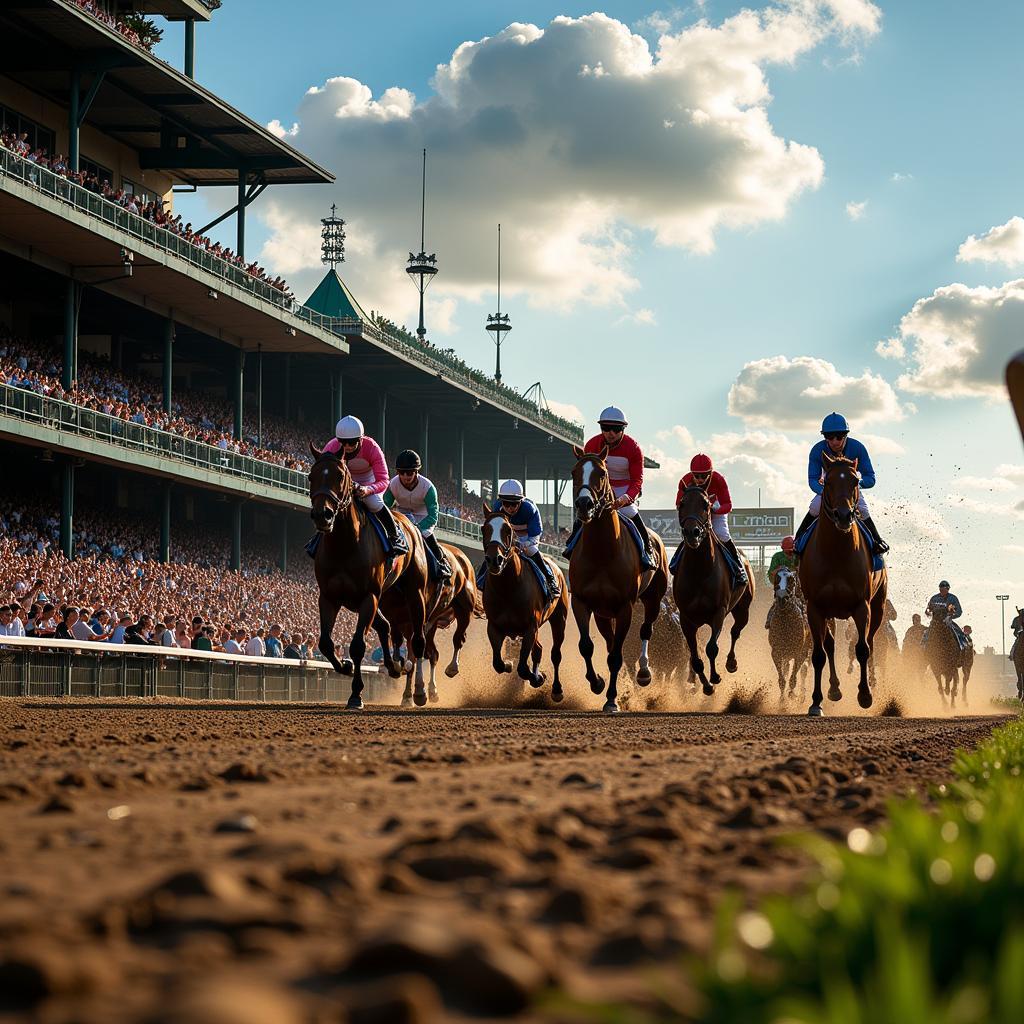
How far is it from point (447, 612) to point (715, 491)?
13.9 ft

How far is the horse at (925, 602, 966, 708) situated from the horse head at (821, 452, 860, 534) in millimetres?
18917

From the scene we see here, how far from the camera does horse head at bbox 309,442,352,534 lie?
15352 millimetres

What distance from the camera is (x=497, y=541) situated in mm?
18812

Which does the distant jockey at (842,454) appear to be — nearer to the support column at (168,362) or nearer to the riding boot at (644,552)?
the riding boot at (644,552)

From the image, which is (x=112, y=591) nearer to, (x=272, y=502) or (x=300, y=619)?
(x=300, y=619)

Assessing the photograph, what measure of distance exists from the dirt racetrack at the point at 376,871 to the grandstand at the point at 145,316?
27.9 meters

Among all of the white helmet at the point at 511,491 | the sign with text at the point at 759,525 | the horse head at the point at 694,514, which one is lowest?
the horse head at the point at 694,514

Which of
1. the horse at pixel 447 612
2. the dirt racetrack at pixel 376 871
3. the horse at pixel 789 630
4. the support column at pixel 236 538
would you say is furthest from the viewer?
the support column at pixel 236 538

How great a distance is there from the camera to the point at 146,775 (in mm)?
6328

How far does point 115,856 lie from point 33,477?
1440 inches

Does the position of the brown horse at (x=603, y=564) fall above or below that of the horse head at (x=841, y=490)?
below

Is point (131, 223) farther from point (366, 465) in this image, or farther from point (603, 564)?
point (603, 564)

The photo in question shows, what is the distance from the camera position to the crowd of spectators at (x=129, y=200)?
35709mm

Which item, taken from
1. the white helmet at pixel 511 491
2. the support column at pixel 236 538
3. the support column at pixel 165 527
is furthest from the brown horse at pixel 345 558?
the support column at pixel 236 538
